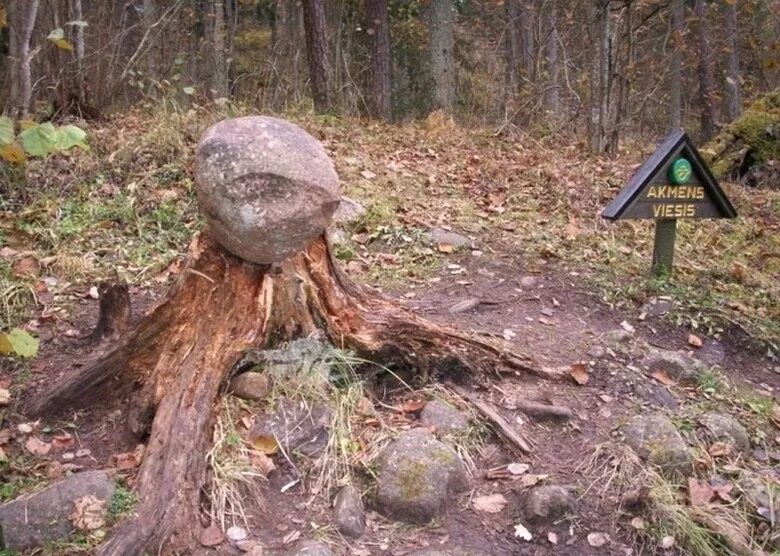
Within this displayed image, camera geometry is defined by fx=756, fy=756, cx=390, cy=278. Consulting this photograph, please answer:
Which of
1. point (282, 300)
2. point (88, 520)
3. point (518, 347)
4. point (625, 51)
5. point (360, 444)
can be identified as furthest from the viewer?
point (625, 51)

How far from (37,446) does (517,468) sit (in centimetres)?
231

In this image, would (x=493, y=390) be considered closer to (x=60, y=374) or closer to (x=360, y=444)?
(x=360, y=444)

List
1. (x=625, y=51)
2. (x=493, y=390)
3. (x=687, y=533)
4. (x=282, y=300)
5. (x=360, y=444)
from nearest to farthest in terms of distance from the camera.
Answer: (x=687, y=533)
(x=360, y=444)
(x=282, y=300)
(x=493, y=390)
(x=625, y=51)

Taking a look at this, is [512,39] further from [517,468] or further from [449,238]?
[517,468]

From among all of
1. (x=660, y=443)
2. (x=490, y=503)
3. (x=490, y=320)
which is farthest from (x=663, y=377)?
(x=490, y=503)

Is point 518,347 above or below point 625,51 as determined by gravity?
below

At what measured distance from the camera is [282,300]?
156 inches

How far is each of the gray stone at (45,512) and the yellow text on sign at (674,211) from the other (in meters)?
3.92

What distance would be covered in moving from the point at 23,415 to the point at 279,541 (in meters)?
1.53

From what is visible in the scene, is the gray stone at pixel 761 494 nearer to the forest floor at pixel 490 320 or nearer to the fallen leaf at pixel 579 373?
the forest floor at pixel 490 320

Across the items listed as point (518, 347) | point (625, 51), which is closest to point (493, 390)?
point (518, 347)

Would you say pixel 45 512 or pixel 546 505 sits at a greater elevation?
pixel 45 512

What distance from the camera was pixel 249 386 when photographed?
376cm

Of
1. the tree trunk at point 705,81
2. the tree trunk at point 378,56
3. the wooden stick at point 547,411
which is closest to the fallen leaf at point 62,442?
the wooden stick at point 547,411
